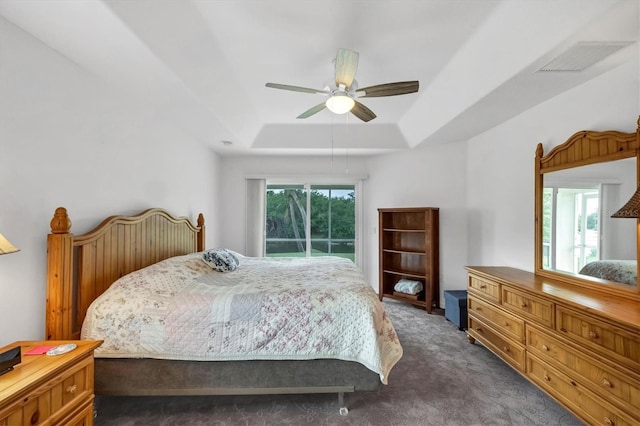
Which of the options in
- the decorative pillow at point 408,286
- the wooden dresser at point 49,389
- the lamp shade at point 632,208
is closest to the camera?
the wooden dresser at point 49,389

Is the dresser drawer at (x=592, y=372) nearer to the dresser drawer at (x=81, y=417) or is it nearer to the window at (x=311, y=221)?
the dresser drawer at (x=81, y=417)

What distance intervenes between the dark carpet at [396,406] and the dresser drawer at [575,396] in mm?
206

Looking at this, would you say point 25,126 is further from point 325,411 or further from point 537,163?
point 537,163

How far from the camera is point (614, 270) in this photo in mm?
1913

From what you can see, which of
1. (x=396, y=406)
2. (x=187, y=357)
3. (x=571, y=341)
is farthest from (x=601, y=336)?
(x=187, y=357)

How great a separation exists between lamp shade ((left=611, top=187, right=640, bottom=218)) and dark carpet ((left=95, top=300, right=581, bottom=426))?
140cm

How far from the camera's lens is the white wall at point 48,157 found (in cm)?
149

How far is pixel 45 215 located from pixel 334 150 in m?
3.39

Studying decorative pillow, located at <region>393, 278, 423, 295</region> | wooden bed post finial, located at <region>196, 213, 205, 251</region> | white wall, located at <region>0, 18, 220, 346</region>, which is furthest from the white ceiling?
decorative pillow, located at <region>393, 278, 423, 295</region>

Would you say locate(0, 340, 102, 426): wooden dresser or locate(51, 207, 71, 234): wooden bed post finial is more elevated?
locate(51, 207, 71, 234): wooden bed post finial

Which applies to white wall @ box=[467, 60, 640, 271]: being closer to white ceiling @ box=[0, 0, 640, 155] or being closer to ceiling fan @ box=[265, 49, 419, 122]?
white ceiling @ box=[0, 0, 640, 155]

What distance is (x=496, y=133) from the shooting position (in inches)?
128

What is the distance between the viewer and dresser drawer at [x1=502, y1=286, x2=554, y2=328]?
1.90 metres

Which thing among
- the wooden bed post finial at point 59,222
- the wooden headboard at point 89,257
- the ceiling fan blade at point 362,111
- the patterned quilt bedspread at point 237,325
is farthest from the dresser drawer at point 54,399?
the ceiling fan blade at point 362,111
